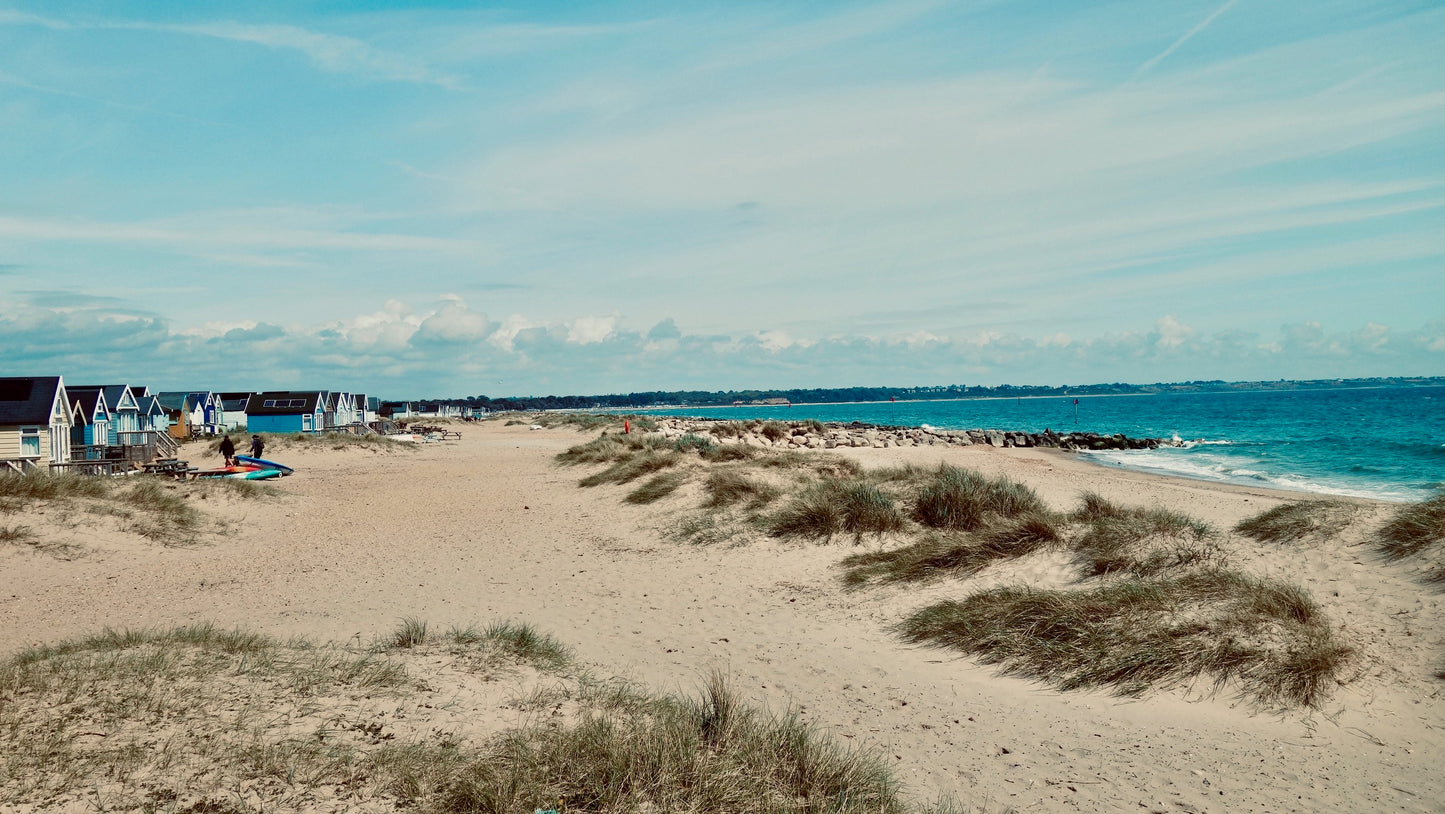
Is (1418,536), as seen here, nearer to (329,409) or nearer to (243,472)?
(243,472)

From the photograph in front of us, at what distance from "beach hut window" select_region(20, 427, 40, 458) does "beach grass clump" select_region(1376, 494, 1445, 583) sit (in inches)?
1397

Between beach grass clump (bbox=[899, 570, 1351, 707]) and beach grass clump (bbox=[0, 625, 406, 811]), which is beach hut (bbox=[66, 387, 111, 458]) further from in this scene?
beach grass clump (bbox=[899, 570, 1351, 707])

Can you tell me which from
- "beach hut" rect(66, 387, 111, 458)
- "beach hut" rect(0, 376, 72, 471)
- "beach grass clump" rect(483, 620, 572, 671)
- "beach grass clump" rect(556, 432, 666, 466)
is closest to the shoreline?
"beach grass clump" rect(483, 620, 572, 671)

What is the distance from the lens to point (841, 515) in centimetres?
1287

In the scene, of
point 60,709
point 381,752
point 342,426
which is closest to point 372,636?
point 60,709

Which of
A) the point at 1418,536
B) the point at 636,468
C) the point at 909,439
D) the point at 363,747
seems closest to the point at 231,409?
the point at 909,439

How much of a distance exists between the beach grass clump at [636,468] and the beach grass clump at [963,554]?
10398 millimetres

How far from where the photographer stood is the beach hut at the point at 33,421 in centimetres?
2703

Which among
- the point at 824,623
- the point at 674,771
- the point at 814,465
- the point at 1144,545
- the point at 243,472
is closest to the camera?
the point at 674,771

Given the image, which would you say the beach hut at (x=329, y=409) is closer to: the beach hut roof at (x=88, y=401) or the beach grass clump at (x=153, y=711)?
the beach hut roof at (x=88, y=401)

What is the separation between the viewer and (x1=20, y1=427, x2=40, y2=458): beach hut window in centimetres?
2738

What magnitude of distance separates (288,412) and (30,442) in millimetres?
35823

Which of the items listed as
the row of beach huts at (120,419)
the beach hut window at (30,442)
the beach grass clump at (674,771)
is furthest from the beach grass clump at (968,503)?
the beach hut window at (30,442)

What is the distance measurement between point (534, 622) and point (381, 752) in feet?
15.8
